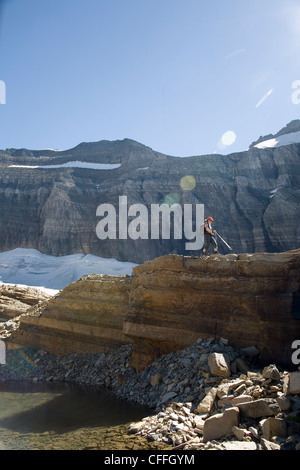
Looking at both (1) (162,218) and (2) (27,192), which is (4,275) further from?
(1) (162,218)

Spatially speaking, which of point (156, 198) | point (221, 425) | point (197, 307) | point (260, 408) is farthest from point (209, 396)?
point (156, 198)

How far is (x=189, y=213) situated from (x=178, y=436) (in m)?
40.4

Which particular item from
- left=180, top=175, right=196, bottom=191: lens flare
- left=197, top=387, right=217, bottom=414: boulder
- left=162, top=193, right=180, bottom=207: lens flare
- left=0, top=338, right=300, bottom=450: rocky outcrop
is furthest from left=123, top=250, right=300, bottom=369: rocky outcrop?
left=180, top=175, right=196, bottom=191: lens flare

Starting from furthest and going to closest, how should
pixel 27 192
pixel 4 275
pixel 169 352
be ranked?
pixel 27 192, pixel 4 275, pixel 169 352

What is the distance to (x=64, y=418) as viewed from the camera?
28.8 ft

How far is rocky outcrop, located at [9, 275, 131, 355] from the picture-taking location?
532 inches

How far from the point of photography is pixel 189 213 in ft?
151

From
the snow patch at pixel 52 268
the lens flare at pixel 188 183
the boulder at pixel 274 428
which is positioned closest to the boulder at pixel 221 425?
the boulder at pixel 274 428

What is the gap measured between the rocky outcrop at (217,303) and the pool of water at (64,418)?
2.08 metres

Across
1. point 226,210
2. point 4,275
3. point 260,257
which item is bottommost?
point 4,275

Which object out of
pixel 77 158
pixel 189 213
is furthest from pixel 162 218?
pixel 77 158

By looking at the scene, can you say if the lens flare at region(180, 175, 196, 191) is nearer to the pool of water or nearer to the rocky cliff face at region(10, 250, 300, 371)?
the rocky cliff face at region(10, 250, 300, 371)

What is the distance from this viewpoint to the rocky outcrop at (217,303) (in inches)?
344
